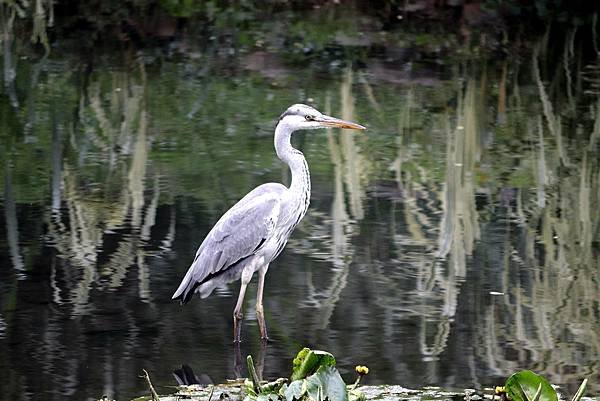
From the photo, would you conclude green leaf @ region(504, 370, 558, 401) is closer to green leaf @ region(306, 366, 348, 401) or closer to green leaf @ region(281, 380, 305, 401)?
green leaf @ region(306, 366, 348, 401)

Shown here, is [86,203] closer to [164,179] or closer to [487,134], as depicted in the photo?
[164,179]

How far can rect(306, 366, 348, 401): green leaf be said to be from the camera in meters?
5.26

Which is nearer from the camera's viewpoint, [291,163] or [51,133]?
[291,163]

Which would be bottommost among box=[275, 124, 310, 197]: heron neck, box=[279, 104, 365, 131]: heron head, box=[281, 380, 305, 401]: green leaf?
box=[281, 380, 305, 401]: green leaf

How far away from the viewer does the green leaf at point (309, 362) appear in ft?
→ 17.4

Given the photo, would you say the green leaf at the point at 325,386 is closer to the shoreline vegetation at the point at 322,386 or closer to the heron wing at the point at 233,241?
the shoreline vegetation at the point at 322,386

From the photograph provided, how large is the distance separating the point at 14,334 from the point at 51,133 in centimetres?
503

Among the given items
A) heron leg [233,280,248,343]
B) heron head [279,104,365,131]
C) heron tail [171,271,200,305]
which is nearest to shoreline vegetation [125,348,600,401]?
heron leg [233,280,248,343]

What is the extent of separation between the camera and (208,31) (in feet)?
58.7

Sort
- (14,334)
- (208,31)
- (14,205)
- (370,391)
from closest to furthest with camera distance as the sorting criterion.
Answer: (370,391), (14,334), (14,205), (208,31)

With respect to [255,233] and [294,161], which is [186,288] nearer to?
[255,233]

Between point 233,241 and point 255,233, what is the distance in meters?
0.13

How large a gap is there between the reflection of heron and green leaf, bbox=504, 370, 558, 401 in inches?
75.0

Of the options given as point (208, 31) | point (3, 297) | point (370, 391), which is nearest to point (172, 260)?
point (3, 297)
